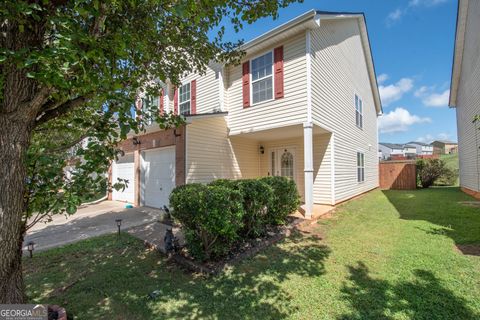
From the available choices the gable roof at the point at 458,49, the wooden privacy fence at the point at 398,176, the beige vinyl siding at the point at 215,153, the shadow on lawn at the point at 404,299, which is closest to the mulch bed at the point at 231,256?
the shadow on lawn at the point at 404,299

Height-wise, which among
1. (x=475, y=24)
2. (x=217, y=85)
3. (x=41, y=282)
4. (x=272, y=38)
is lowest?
(x=41, y=282)

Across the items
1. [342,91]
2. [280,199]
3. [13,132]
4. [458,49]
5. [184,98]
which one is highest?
[458,49]

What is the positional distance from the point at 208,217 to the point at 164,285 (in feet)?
3.98

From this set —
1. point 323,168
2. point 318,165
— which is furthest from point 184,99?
point 323,168

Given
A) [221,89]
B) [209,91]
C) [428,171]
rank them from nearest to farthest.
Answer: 1. [221,89]
2. [209,91]
3. [428,171]

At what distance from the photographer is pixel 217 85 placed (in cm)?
976

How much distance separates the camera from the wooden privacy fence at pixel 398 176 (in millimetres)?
16016

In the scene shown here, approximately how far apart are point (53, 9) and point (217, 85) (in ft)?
25.4

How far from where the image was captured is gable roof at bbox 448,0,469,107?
1037 centimetres

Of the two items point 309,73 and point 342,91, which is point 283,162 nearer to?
point 342,91

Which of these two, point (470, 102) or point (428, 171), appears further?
point (428, 171)

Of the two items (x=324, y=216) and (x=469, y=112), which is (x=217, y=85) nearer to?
(x=324, y=216)

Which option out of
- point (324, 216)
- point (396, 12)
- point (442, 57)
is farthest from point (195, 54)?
point (442, 57)

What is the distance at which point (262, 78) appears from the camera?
28.1 ft
